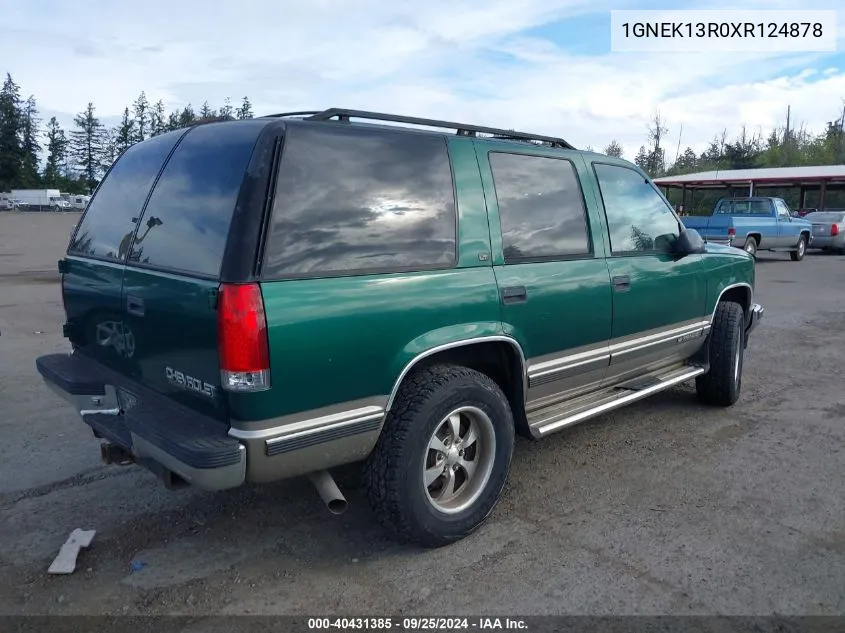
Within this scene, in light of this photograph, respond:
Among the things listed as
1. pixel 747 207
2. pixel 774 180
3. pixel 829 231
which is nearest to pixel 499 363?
pixel 747 207

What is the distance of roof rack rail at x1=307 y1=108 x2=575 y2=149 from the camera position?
3221 millimetres

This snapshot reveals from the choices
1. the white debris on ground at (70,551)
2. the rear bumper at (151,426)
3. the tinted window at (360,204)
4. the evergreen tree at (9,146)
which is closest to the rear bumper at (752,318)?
the tinted window at (360,204)

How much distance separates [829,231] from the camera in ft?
76.0

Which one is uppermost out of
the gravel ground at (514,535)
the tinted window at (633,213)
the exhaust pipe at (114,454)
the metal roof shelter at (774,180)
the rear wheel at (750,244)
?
the metal roof shelter at (774,180)

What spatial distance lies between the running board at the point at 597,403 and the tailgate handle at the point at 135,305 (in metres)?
2.06

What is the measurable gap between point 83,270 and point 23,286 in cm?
995

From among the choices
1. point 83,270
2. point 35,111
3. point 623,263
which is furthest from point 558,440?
point 35,111

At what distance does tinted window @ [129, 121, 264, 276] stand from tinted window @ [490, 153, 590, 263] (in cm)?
137

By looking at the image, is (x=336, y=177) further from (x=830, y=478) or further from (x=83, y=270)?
(x=830, y=478)

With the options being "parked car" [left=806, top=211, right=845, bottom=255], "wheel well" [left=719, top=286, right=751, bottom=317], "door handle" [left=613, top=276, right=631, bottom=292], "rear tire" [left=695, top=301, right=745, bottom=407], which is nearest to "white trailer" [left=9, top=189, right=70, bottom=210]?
"parked car" [left=806, top=211, right=845, bottom=255]

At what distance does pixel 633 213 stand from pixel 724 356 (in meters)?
1.57

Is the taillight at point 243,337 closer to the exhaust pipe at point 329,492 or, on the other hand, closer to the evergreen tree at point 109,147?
the exhaust pipe at point 329,492

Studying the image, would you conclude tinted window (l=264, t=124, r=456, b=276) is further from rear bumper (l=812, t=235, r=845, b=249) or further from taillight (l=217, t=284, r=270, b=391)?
rear bumper (l=812, t=235, r=845, b=249)

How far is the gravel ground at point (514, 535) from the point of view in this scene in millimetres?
2926
